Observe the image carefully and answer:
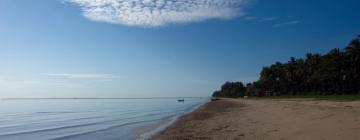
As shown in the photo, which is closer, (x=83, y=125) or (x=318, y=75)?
(x=83, y=125)

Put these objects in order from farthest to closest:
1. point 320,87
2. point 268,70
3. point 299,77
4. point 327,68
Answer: point 268,70
point 299,77
point 320,87
point 327,68

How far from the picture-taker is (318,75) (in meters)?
79.9

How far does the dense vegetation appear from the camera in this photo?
7119 centimetres

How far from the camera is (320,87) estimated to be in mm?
90750

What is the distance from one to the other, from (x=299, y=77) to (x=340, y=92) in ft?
86.9

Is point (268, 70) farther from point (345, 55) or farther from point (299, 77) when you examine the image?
point (345, 55)

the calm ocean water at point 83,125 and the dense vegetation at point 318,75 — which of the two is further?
the dense vegetation at point 318,75

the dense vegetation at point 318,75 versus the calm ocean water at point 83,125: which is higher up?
the dense vegetation at point 318,75

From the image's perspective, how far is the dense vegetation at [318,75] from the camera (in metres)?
71.2

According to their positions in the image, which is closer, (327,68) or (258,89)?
(327,68)

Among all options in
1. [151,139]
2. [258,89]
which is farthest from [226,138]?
[258,89]

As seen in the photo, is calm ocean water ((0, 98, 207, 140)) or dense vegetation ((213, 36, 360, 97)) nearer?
calm ocean water ((0, 98, 207, 140))

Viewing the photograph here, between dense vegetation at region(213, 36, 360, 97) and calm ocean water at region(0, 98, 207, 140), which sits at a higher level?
dense vegetation at region(213, 36, 360, 97)

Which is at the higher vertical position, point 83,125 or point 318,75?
point 318,75
